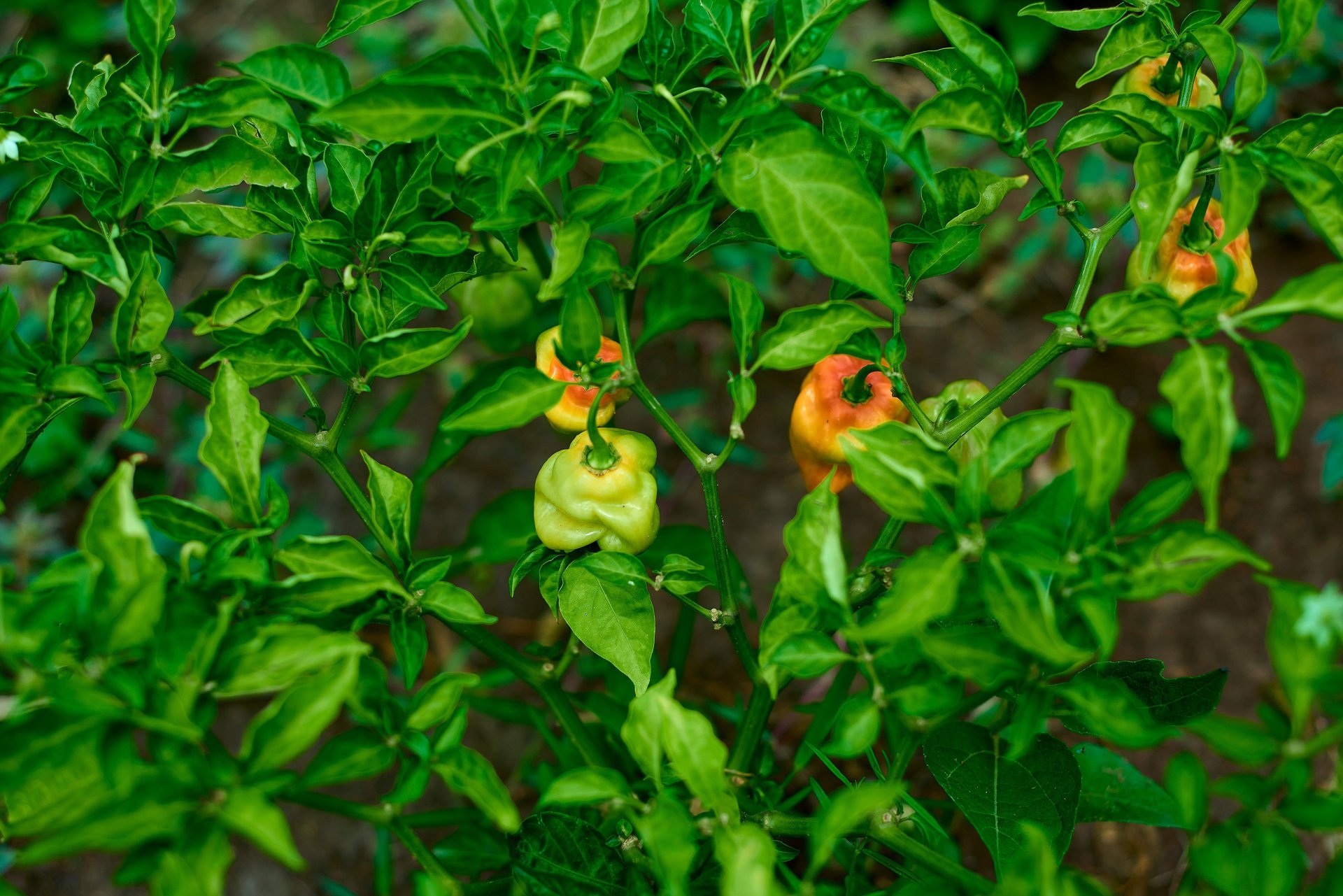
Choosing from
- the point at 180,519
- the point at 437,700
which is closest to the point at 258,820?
the point at 437,700

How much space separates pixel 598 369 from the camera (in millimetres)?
927

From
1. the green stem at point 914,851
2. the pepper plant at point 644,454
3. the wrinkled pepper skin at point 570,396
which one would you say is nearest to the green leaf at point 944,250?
the pepper plant at point 644,454

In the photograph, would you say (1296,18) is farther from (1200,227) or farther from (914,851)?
(914,851)

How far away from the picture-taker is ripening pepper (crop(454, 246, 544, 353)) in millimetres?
1453

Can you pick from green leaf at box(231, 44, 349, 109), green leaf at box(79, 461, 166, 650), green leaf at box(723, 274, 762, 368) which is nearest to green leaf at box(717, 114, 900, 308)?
green leaf at box(723, 274, 762, 368)

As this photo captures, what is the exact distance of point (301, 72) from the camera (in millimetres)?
981

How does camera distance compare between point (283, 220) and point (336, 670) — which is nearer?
point (336, 670)

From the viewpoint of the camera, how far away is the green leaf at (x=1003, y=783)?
984 mm

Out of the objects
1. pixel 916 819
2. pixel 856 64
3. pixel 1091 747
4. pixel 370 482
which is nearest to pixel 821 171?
pixel 370 482

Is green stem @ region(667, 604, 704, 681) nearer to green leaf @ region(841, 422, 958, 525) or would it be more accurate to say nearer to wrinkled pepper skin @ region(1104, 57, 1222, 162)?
green leaf @ region(841, 422, 958, 525)

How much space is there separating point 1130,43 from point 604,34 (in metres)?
0.55

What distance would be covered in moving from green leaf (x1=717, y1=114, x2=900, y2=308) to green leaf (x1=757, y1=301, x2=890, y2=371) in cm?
7

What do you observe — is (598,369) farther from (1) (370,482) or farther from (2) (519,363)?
(2) (519,363)

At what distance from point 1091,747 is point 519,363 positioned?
95 cm
